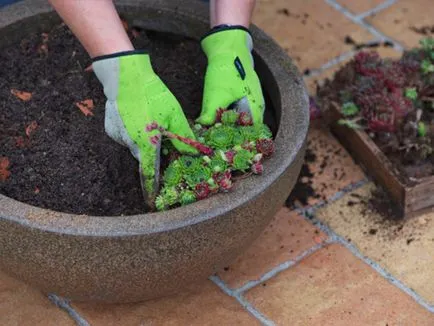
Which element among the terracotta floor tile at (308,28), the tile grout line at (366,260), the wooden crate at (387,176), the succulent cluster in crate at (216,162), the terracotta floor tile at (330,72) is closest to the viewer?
the succulent cluster in crate at (216,162)

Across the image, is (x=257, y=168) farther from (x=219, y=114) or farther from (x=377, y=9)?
(x=377, y=9)

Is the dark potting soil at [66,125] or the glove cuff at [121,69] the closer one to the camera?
the glove cuff at [121,69]

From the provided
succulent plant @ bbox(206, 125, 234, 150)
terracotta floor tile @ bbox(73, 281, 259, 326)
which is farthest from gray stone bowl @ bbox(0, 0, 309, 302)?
terracotta floor tile @ bbox(73, 281, 259, 326)

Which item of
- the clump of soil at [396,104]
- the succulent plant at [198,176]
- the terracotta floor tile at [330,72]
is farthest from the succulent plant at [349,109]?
the succulent plant at [198,176]

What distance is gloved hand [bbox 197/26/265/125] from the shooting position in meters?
2.12

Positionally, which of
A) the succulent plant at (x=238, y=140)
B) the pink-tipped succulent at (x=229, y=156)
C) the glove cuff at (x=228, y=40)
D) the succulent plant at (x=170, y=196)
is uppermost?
the glove cuff at (x=228, y=40)

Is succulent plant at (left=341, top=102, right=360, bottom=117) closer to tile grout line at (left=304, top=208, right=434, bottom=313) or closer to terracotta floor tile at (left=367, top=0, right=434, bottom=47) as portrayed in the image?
tile grout line at (left=304, top=208, right=434, bottom=313)

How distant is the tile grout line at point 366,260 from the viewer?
Result: 2.33m

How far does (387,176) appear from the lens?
256 centimetres

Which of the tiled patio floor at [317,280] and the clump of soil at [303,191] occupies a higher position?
the clump of soil at [303,191]

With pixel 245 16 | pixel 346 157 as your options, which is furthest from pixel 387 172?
pixel 245 16

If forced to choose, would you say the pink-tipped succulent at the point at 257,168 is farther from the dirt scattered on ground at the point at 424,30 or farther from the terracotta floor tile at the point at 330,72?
the dirt scattered on ground at the point at 424,30

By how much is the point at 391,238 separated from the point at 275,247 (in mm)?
355

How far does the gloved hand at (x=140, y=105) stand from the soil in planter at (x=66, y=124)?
0.42 ft
